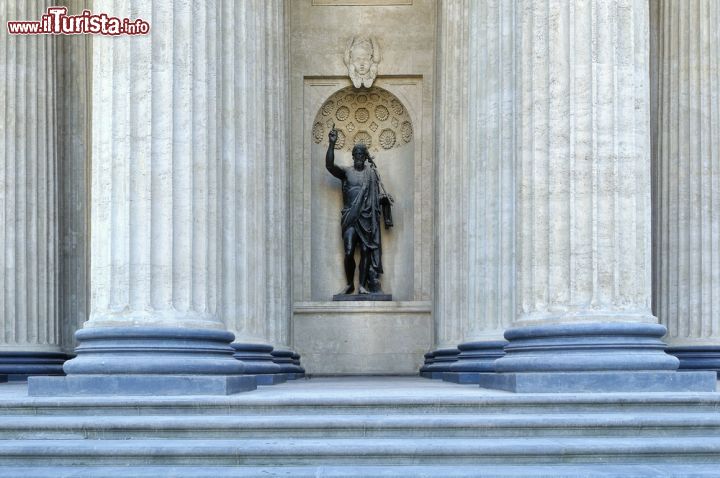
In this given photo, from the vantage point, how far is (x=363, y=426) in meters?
10.3

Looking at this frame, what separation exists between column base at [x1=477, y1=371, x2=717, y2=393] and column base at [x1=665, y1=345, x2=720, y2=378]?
465 centimetres

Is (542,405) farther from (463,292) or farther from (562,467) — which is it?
(463,292)

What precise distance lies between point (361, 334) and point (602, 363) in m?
10.7

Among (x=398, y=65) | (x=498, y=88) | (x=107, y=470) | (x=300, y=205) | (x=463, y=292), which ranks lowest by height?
(x=107, y=470)

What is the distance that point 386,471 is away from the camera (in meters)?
9.52

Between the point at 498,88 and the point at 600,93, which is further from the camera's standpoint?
the point at 498,88

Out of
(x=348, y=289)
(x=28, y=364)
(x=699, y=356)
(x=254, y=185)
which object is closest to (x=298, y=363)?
(x=348, y=289)

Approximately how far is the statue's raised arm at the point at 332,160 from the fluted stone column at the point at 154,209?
28.5 feet

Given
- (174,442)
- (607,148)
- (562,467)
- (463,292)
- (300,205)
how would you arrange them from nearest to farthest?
(562,467) → (174,442) → (607,148) → (463,292) → (300,205)

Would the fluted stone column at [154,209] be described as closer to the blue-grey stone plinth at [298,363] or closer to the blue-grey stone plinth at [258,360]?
the blue-grey stone plinth at [258,360]

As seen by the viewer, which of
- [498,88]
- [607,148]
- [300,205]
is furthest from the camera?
[300,205]

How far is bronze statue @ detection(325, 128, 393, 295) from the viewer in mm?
21991

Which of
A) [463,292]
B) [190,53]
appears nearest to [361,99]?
[463,292]

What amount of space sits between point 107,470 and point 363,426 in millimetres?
2456
